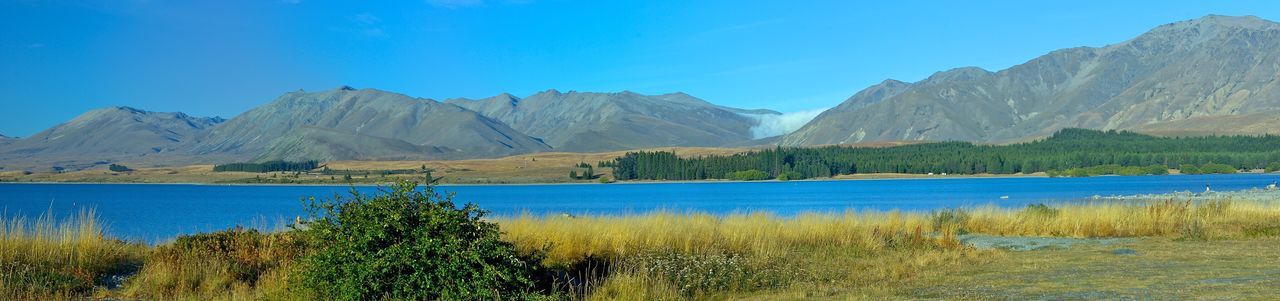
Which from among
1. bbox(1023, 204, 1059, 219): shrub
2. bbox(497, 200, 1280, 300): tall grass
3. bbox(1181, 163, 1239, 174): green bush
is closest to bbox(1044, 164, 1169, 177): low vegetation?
bbox(1181, 163, 1239, 174): green bush

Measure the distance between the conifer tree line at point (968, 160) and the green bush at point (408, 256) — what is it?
6208 inches

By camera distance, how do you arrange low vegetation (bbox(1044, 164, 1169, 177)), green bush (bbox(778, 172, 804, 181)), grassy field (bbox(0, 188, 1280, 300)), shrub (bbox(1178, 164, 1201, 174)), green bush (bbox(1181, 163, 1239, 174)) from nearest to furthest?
grassy field (bbox(0, 188, 1280, 300)) → green bush (bbox(1181, 163, 1239, 174)) → shrub (bbox(1178, 164, 1201, 174)) → low vegetation (bbox(1044, 164, 1169, 177)) → green bush (bbox(778, 172, 804, 181))

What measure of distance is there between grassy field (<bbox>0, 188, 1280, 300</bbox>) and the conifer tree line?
489ft

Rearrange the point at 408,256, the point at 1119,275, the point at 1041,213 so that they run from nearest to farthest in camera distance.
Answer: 1. the point at 408,256
2. the point at 1119,275
3. the point at 1041,213

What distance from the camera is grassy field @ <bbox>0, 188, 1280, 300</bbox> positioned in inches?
474

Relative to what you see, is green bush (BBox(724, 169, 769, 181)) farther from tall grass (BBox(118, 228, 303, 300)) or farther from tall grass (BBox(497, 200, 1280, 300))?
tall grass (BBox(118, 228, 303, 300))

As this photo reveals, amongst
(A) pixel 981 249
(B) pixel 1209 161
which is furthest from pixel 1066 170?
(A) pixel 981 249

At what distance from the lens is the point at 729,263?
46.4ft

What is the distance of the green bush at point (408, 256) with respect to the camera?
10031 millimetres

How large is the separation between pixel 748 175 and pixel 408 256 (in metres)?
157

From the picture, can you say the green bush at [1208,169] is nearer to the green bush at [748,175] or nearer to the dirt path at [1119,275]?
the green bush at [748,175]

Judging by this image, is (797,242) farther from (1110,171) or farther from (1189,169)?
(1110,171)

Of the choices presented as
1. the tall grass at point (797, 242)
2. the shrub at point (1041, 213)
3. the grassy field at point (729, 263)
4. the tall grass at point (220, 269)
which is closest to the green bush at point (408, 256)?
the grassy field at point (729, 263)

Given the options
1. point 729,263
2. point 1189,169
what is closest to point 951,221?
point 729,263
